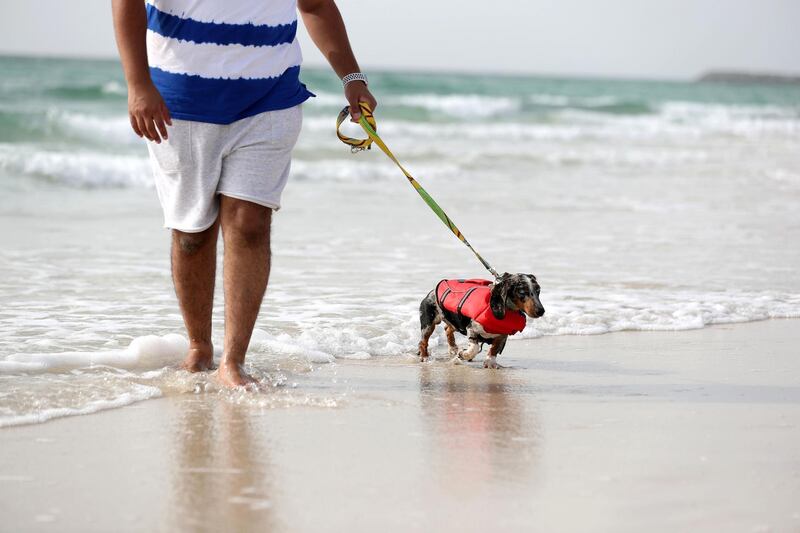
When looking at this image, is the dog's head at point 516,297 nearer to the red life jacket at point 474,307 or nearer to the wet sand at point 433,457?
the red life jacket at point 474,307

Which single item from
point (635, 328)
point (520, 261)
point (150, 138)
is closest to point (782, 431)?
point (635, 328)

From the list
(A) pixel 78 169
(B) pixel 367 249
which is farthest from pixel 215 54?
(A) pixel 78 169

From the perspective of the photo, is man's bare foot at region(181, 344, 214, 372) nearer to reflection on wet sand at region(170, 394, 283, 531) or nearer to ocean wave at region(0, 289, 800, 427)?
ocean wave at region(0, 289, 800, 427)

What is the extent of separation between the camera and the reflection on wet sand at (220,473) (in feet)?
7.91

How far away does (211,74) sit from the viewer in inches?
140

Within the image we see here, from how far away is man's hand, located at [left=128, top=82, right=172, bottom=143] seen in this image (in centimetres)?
342

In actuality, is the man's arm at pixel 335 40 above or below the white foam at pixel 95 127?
above

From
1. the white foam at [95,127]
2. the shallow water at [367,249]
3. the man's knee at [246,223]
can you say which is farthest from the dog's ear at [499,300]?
the white foam at [95,127]

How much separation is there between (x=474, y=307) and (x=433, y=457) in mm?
1364

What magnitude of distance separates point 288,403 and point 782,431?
1.53m

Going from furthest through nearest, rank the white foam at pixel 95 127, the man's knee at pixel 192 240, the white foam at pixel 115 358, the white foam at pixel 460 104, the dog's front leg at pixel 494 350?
the white foam at pixel 460 104
the white foam at pixel 95 127
the dog's front leg at pixel 494 350
the white foam at pixel 115 358
the man's knee at pixel 192 240

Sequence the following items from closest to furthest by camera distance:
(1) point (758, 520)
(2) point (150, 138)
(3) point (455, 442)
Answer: (1) point (758, 520)
(3) point (455, 442)
(2) point (150, 138)

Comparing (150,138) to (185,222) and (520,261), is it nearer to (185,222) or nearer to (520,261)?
(185,222)

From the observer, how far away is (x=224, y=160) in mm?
3686
